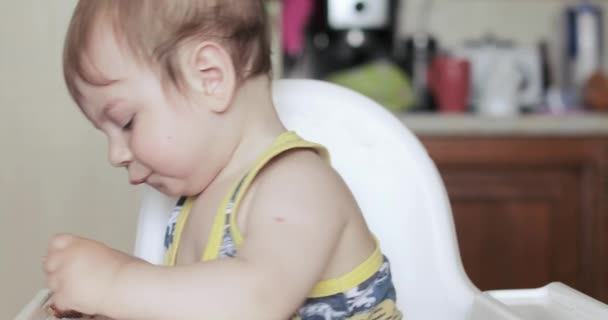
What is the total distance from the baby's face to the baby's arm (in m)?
0.09

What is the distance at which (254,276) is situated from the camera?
0.65 m

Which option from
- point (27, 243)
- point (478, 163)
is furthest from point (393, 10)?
point (27, 243)

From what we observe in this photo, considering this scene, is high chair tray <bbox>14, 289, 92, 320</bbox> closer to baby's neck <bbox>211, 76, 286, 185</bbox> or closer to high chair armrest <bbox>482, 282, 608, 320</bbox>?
baby's neck <bbox>211, 76, 286, 185</bbox>

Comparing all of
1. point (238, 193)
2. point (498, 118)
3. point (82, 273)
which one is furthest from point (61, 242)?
point (498, 118)

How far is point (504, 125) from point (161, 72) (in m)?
1.25

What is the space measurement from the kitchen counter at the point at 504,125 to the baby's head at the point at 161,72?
1.11 meters

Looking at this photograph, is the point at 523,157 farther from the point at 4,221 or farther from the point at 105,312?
the point at 105,312

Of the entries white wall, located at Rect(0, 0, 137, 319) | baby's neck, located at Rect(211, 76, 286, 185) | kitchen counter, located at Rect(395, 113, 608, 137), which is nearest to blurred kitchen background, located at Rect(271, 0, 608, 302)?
kitchen counter, located at Rect(395, 113, 608, 137)

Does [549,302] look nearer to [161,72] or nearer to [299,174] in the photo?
[299,174]

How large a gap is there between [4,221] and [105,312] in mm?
538

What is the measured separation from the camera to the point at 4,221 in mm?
1146

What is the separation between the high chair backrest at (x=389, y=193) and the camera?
94 centimetres

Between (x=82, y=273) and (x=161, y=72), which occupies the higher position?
(x=161, y=72)

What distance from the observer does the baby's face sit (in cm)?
73
